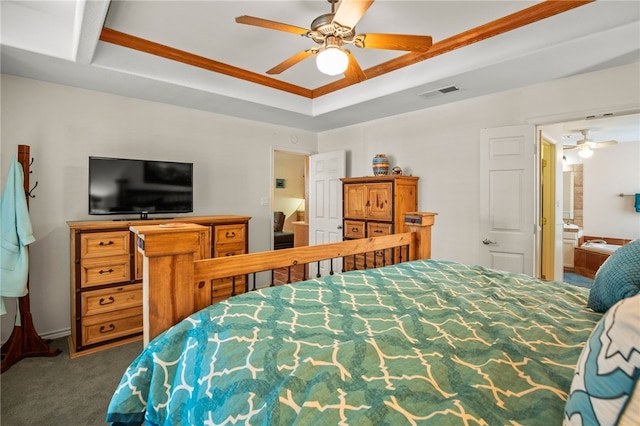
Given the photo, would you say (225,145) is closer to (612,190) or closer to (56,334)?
(56,334)

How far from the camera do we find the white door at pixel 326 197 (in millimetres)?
4730

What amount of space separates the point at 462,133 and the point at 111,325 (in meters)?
4.10

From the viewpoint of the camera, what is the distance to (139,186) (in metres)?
3.26

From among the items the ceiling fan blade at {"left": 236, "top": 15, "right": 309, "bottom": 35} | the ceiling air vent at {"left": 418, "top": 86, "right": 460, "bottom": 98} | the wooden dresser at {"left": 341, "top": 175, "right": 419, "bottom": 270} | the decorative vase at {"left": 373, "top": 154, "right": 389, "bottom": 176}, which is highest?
the ceiling air vent at {"left": 418, "top": 86, "right": 460, "bottom": 98}

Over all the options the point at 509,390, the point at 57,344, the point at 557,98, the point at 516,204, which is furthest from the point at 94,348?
the point at 557,98

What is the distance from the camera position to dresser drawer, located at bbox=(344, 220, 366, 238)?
4105mm

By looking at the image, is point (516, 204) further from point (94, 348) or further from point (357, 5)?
point (94, 348)

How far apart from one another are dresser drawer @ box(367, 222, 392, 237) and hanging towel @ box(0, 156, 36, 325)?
3318 millimetres

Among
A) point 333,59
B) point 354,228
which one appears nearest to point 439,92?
point 333,59

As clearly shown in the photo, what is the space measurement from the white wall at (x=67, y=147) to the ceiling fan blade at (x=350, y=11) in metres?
2.65

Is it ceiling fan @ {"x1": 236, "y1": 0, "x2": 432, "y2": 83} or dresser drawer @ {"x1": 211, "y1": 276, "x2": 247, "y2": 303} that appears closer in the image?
ceiling fan @ {"x1": 236, "y1": 0, "x2": 432, "y2": 83}

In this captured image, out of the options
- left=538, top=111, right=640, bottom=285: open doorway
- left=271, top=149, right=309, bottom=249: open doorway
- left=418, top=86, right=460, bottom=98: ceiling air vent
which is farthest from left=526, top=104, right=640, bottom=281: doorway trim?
left=271, top=149, right=309, bottom=249: open doorway

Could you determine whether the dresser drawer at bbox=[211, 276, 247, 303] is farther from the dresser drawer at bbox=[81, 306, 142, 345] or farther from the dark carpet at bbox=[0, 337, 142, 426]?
the dark carpet at bbox=[0, 337, 142, 426]

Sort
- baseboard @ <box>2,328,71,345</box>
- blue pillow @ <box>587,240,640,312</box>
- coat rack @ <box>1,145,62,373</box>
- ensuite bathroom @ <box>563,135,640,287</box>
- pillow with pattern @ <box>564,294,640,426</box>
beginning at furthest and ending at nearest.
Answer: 1. ensuite bathroom @ <box>563,135,640,287</box>
2. baseboard @ <box>2,328,71,345</box>
3. coat rack @ <box>1,145,62,373</box>
4. blue pillow @ <box>587,240,640,312</box>
5. pillow with pattern @ <box>564,294,640,426</box>
